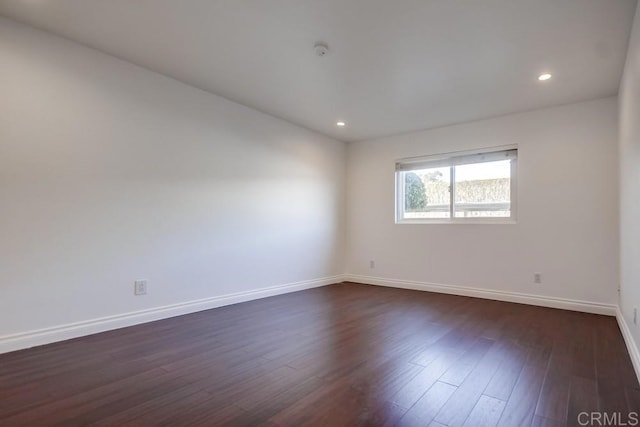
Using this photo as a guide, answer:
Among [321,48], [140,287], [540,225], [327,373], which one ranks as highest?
[321,48]

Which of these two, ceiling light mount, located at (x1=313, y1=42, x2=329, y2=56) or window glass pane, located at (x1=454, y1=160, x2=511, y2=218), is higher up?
ceiling light mount, located at (x1=313, y1=42, x2=329, y2=56)

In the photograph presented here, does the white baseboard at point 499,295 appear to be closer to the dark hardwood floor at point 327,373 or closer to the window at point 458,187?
the dark hardwood floor at point 327,373

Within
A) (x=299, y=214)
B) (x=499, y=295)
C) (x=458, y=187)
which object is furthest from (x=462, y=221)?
(x=299, y=214)

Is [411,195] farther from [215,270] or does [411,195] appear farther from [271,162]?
[215,270]

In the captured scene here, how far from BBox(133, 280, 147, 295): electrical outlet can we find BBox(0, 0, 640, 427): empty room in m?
0.02

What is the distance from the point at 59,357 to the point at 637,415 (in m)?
3.33

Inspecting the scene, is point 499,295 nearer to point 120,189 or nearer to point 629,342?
point 629,342

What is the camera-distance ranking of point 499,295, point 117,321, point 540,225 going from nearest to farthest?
point 117,321
point 540,225
point 499,295

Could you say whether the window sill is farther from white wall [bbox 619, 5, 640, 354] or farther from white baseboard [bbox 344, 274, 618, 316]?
white wall [bbox 619, 5, 640, 354]

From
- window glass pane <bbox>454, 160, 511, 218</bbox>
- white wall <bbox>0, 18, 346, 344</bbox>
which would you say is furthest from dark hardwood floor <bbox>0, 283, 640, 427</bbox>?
window glass pane <bbox>454, 160, 511, 218</bbox>

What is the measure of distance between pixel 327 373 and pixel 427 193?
3554 mm

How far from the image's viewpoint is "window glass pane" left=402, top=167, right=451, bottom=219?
480cm

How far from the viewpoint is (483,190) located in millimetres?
4453

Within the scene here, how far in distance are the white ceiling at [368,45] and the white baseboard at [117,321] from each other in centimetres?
225
